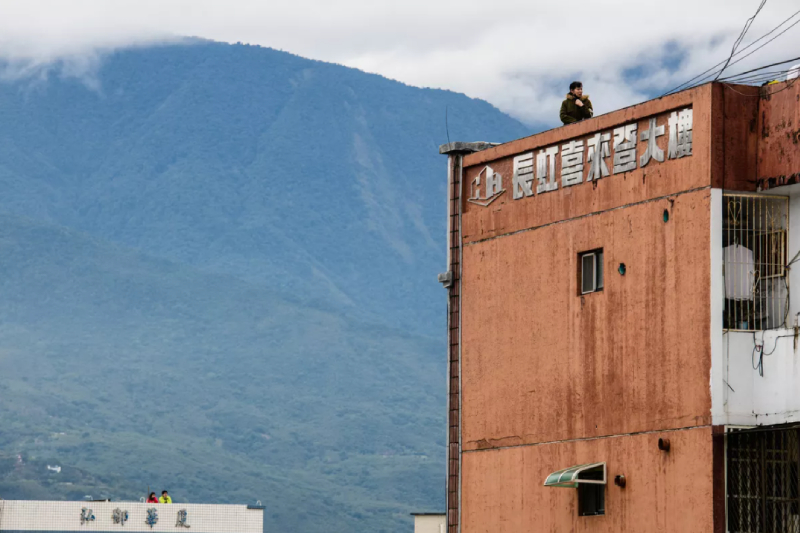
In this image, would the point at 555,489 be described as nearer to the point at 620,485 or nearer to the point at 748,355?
the point at 620,485

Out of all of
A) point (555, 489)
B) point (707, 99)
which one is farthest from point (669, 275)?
point (555, 489)

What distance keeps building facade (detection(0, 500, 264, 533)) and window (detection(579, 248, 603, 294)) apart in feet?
106

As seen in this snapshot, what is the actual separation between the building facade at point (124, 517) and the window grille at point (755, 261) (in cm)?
3518

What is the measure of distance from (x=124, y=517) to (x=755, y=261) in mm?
37112

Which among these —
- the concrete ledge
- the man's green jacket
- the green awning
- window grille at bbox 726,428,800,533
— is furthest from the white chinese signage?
the green awning

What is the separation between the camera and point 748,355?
24953 millimetres

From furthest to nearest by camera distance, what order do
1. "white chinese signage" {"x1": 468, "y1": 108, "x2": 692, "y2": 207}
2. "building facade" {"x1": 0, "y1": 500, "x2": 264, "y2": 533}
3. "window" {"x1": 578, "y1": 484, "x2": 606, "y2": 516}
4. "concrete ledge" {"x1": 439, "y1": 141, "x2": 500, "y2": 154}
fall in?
"building facade" {"x1": 0, "y1": 500, "x2": 264, "y2": 533} → "concrete ledge" {"x1": 439, "y1": 141, "x2": 500, "y2": 154} → "window" {"x1": 578, "y1": 484, "x2": 606, "y2": 516} → "white chinese signage" {"x1": 468, "y1": 108, "x2": 692, "y2": 207}

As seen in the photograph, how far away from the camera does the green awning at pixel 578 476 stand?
26766 mm

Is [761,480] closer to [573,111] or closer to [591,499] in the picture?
[591,499]

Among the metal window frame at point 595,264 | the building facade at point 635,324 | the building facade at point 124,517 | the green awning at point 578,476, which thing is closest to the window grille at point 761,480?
the building facade at point 635,324

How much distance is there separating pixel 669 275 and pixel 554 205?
10.9 ft

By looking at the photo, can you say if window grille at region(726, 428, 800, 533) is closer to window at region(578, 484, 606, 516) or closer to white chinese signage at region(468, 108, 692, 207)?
window at region(578, 484, 606, 516)

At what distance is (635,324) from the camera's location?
26.4 metres

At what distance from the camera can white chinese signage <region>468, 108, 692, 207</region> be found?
25.9m
